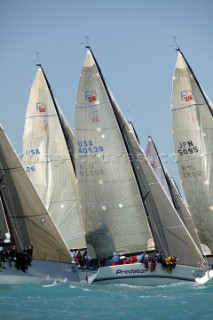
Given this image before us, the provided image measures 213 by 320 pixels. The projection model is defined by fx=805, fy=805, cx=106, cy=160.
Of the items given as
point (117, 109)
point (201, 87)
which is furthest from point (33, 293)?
point (201, 87)

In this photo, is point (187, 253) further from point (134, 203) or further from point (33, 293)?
point (33, 293)

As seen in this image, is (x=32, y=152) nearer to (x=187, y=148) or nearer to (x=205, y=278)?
(x=187, y=148)

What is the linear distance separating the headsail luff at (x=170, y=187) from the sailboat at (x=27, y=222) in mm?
8146

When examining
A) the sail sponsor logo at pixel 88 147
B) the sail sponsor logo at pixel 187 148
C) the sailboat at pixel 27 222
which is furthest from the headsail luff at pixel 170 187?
the sailboat at pixel 27 222

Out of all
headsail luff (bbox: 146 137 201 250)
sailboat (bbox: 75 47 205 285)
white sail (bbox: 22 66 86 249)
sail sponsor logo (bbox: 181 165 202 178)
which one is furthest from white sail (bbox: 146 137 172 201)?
sailboat (bbox: 75 47 205 285)

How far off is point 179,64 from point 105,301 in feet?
51.8

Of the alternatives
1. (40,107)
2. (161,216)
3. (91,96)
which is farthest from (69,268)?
(40,107)

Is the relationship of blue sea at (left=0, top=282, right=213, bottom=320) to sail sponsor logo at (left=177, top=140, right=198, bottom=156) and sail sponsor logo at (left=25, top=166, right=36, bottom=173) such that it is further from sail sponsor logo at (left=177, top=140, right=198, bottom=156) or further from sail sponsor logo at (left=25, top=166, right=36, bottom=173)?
sail sponsor logo at (left=25, top=166, right=36, bottom=173)

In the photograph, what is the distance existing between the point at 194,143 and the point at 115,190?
541 cm

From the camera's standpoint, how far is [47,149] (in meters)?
44.9

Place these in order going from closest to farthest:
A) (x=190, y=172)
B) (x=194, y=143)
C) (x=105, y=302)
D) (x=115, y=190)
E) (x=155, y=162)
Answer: (x=105, y=302), (x=115, y=190), (x=194, y=143), (x=190, y=172), (x=155, y=162)

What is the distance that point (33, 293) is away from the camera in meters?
31.3

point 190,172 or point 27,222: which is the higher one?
point 190,172

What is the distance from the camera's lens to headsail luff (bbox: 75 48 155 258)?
37438mm
